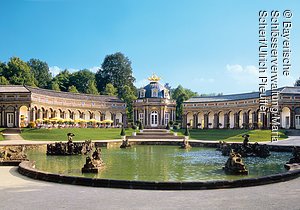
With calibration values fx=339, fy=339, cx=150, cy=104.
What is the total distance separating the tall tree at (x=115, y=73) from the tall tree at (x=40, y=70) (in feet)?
46.6

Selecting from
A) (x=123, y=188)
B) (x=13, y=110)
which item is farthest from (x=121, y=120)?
(x=123, y=188)

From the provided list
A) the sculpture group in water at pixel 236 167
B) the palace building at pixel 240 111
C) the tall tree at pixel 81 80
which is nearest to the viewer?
the sculpture group in water at pixel 236 167

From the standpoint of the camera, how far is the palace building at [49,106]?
5288cm

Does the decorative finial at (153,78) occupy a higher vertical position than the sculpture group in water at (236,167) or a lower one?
higher

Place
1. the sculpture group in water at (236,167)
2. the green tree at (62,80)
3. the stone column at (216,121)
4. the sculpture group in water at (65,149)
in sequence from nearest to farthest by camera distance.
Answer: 1. the sculpture group in water at (236,167)
2. the sculpture group in water at (65,149)
3. the stone column at (216,121)
4. the green tree at (62,80)

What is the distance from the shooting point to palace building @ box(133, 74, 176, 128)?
64750 mm

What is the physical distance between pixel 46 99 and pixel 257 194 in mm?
52304

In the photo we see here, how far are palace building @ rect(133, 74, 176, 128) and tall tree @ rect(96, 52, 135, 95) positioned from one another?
26.0 meters

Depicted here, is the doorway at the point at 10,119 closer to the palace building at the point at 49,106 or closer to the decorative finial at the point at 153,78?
the palace building at the point at 49,106

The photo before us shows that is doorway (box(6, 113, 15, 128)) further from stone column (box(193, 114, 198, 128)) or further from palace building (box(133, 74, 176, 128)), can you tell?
stone column (box(193, 114, 198, 128))

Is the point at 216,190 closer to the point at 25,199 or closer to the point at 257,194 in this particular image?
the point at 257,194

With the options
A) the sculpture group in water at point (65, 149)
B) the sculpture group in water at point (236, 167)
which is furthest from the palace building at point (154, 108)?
the sculpture group in water at point (236, 167)

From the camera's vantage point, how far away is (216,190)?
428 inches

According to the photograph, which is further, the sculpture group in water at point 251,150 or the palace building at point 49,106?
the palace building at point 49,106
